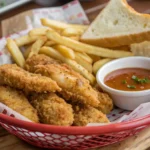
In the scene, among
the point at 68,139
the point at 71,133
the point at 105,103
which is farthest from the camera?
the point at 105,103

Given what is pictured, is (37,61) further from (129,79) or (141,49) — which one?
(141,49)

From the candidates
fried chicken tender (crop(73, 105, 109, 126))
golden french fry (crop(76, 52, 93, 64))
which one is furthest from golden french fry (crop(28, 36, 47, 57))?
fried chicken tender (crop(73, 105, 109, 126))

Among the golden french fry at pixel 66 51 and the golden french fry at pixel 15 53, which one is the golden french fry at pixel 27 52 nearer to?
the golden french fry at pixel 15 53

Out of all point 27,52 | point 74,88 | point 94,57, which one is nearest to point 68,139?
point 74,88

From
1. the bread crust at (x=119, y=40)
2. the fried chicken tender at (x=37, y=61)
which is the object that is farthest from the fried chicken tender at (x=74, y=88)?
the bread crust at (x=119, y=40)

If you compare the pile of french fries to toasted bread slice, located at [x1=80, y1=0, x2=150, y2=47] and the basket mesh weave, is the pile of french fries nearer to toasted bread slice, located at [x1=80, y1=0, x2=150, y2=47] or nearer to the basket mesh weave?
toasted bread slice, located at [x1=80, y1=0, x2=150, y2=47]

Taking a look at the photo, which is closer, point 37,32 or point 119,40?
point 119,40
